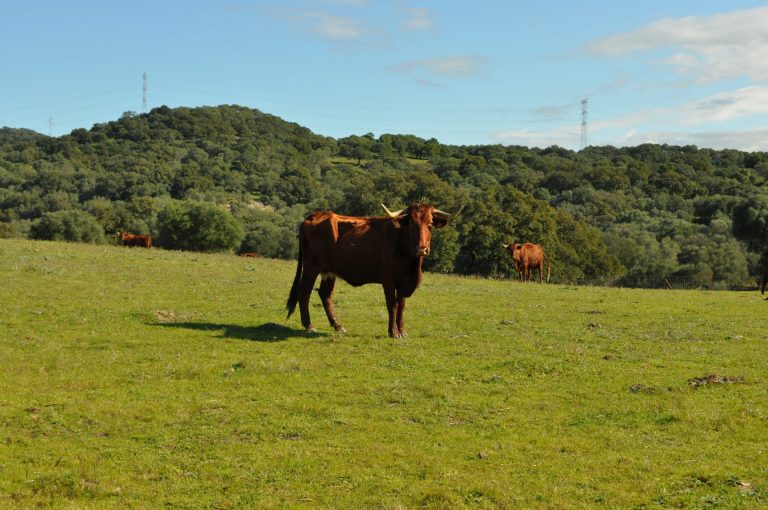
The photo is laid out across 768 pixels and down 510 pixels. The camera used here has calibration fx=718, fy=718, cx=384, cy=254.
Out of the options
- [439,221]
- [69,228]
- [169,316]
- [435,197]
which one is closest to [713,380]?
[439,221]

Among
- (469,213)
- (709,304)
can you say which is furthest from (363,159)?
(709,304)

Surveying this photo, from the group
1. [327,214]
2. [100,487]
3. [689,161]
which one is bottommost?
[100,487]

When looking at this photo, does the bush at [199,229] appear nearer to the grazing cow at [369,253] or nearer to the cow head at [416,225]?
the grazing cow at [369,253]

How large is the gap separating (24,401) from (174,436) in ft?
9.30

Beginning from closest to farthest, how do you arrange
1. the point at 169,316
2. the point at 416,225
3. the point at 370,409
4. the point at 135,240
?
the point at 370,409 < the point at 416,225 < the point at 169,316 < the point at 135,240

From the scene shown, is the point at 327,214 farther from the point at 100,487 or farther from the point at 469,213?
the point at 469,213

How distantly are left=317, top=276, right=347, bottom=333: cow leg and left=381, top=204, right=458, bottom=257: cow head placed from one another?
2352 millimetres

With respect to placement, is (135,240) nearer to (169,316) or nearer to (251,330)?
(169,316)

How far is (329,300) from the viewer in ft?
57.9

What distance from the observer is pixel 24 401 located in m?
10.7

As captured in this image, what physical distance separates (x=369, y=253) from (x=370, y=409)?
6807mm

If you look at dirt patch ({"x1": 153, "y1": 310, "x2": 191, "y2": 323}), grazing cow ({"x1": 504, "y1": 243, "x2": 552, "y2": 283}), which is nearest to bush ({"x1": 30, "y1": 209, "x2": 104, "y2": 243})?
grazing cow ({"x1": 504, "y1": 243, "x2": 552, "y2": 283})

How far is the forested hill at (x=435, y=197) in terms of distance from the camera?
197 feet

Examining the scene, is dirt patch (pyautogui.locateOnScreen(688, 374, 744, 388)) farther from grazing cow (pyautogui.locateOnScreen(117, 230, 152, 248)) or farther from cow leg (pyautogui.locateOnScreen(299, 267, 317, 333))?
grazing cow (pyautogui.locateOnScreen(117, 230, 152, 248))
